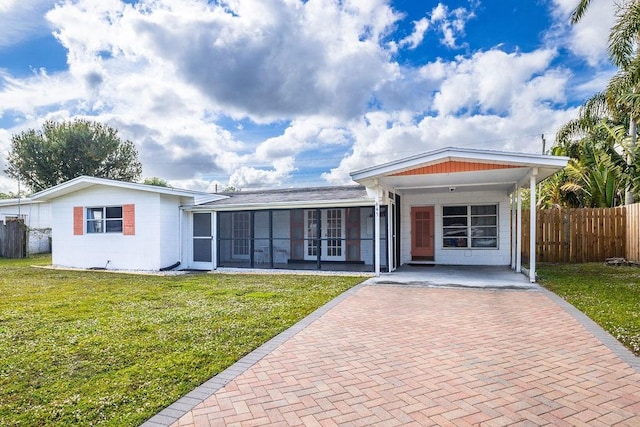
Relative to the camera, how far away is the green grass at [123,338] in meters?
3.26

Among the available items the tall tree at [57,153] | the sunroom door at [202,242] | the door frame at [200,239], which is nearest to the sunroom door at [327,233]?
the door frame at [200,239]

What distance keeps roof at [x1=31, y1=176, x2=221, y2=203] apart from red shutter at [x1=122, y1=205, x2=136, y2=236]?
0.75m

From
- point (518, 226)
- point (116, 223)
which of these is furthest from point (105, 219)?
point (518, 226)

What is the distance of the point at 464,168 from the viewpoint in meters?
9.27

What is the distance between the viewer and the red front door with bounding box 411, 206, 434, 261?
14117 millimetres

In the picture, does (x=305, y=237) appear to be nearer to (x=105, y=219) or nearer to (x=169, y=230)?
(x=169, y=230)

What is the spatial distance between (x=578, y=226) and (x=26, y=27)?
19344 millimetres

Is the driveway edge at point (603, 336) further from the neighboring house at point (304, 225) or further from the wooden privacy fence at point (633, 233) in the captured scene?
the wooden privacy fence at point (633, 233)

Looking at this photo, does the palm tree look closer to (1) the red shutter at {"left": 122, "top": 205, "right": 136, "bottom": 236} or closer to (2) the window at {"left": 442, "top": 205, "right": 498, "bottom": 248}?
(2) the window at {"left": 442, "top": 205, "right": 498, "bottom": 248}

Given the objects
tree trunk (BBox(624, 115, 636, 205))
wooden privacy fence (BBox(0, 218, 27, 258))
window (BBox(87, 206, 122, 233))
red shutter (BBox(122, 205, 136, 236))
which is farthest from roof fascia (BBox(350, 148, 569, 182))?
wooden privacy fence (BBox(0, 218, 27, 258))

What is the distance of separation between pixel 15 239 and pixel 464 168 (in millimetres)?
20443

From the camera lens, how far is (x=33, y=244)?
66.4 feet

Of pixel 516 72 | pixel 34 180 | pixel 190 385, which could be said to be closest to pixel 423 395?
pixel 190 385

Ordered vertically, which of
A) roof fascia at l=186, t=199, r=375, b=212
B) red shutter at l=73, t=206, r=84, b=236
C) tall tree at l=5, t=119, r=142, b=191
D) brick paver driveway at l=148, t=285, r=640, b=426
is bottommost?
brick paver driveway at l=148, t=285, r=640, b=426
